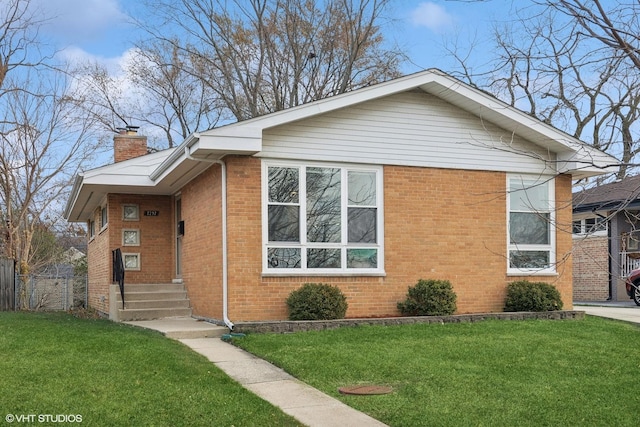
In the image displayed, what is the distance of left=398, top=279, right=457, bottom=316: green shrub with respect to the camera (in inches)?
492

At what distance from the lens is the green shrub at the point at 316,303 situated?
11.5 metres

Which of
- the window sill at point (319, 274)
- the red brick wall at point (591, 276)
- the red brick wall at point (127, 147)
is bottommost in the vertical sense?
the red brick wall at point (591, 276)

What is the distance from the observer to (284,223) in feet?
40.0

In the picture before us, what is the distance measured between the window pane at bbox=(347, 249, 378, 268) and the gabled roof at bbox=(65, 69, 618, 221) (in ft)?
8.83

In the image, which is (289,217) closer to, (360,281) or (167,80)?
(360,281)

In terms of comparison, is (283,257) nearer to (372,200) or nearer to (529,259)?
(372,200)

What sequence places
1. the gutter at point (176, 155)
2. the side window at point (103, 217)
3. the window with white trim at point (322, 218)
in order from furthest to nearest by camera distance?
the side window at point (103, 217), the window with white trim at point (322, 218), the gutter at point (176, 155)

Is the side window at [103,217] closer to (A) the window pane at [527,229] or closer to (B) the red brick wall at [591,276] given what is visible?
(A) the window pane at [527,229]

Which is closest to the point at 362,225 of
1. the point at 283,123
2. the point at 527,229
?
the point at 283,123

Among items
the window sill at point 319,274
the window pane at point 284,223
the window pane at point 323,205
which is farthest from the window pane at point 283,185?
the window sill at point 319,274

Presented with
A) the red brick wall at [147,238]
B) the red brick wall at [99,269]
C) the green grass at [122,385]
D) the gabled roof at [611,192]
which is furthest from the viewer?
the red brick wall at [99,269]

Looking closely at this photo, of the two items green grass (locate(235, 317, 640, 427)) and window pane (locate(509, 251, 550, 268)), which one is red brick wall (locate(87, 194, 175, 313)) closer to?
green grass (locate(235, 317, 640, 427))

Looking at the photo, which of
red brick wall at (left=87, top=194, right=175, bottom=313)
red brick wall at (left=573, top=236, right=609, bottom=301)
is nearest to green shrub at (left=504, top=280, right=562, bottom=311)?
red brick wall at (left=87, top=194, right=175, bottom=313)

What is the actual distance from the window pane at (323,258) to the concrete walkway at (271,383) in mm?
2035
